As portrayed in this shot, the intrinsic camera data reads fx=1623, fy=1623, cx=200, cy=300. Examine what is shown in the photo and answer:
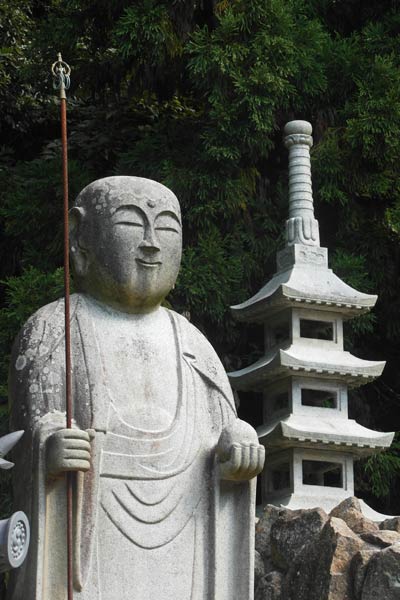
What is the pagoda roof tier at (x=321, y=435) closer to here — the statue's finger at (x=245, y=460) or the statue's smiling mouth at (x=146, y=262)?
the statue's smiling mouth at (x=146, y=262)

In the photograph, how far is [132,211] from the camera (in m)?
9.23

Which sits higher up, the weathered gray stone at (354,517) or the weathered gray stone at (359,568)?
the weathered gray stone at (354,517)

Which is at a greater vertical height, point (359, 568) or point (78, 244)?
point (78, 244)

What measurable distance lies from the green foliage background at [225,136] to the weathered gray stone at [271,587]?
431cm

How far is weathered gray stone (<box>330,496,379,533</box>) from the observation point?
13633 mm

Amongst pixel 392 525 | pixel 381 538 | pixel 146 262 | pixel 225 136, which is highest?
pixel 225 136

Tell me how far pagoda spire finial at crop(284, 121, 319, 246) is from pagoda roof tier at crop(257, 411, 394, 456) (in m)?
1.99

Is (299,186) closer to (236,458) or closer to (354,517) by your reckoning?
(354,517)

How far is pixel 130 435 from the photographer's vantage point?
28.8ft

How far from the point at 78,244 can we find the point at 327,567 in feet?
13.8

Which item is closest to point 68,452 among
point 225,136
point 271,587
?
point 271,587

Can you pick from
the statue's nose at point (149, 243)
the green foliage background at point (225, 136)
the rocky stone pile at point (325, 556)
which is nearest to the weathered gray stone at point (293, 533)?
the rocky stone pile at point (325, 556)

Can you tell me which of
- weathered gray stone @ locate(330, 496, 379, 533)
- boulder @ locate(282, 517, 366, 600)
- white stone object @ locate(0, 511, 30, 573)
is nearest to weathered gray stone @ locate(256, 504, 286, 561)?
weathered gray stone @ locate(330, 496, 379, 533)

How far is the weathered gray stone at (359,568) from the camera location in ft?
39.7
